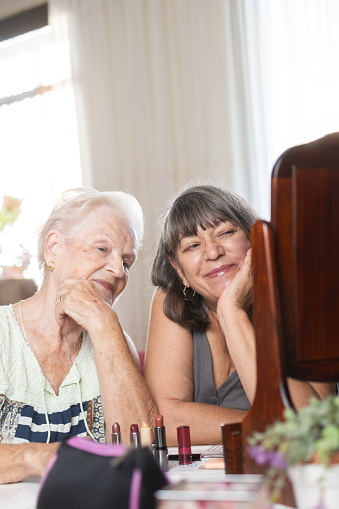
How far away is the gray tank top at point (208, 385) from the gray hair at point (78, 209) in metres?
0.40

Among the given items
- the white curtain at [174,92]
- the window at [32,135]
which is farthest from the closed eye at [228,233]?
the window at [32,135]

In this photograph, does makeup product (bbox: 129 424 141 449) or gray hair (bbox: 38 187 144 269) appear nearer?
makeup product (bbox: 129 424 141 449)

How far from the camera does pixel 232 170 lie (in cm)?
430

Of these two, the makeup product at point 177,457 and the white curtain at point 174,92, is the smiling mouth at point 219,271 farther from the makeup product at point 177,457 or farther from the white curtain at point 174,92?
the white curtain at point 174,92

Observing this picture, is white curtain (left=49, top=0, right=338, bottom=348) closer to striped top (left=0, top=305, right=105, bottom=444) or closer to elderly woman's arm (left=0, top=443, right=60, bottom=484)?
striped top (left=0, top=305, right=105, bottom=444)

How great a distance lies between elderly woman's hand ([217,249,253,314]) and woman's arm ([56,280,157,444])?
0.97 ft

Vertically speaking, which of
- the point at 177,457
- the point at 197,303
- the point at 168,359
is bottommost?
the point at 177,457

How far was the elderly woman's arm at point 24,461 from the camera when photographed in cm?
115

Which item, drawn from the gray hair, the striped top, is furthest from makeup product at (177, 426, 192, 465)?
the gray hair

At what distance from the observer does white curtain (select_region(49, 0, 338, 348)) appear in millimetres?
4188

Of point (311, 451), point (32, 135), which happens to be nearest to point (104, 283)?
point (311, 451)

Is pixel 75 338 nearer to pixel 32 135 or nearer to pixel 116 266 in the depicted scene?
pixel 116 266

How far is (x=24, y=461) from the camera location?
3.82 ft

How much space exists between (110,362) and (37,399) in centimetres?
22
